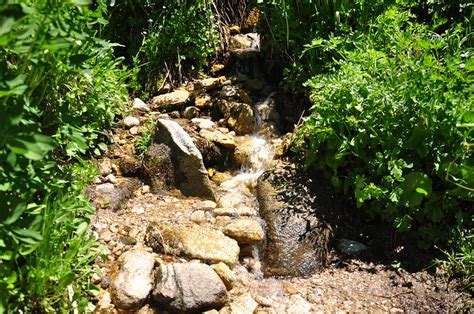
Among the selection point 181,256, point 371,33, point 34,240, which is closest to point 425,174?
point 371,33

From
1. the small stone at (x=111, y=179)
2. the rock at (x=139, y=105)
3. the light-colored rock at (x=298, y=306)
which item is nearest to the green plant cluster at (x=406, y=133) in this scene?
the light-colored rock at (x=298, y=306)

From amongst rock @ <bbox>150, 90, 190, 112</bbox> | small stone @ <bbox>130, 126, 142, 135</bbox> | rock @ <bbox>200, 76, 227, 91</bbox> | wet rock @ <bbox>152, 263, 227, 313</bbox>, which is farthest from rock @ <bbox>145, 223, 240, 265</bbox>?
rock @ <bbox>200, 76, 227, 91</bbox>

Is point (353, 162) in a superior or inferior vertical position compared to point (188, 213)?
superior

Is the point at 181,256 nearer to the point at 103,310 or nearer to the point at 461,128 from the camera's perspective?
the point at 103,310

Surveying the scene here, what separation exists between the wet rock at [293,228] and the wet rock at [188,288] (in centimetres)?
63

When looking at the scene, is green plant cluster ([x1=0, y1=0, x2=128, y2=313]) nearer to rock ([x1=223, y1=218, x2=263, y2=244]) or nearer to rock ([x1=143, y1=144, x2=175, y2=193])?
rock ([x1=143, y1=144, x2=175, y2=193])

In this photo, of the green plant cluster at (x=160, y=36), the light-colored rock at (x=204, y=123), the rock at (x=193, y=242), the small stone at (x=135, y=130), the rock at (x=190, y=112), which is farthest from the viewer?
the green plant cluster at (x=160, y=36)

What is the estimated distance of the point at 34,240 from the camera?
2.05 m

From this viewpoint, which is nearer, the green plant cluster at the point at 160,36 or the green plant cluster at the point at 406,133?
the green plant cluster at the point at 406,133

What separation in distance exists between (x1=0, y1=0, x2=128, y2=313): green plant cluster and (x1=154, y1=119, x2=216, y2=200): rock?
40.2 inches

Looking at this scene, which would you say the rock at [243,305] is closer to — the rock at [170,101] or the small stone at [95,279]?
the small stone at [95,279]

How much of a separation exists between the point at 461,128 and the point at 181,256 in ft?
6.60

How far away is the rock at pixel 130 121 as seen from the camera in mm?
4277

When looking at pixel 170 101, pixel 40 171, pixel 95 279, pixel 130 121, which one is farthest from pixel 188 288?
pixel 170 101
